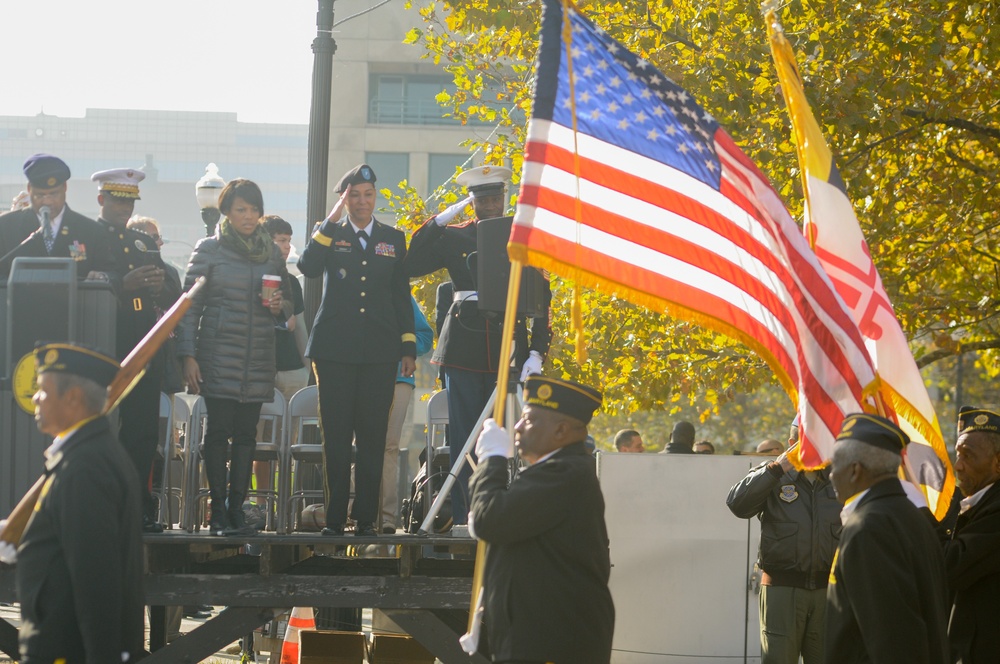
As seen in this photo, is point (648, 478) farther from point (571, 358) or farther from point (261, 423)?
point (571, 358)

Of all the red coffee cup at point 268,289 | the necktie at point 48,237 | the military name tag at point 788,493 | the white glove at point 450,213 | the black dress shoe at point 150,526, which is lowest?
the black dress shoe at point 150,526

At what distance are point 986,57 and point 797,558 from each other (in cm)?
729

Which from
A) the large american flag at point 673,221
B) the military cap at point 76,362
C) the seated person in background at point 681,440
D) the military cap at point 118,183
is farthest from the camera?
the seated person in background at point 681,440

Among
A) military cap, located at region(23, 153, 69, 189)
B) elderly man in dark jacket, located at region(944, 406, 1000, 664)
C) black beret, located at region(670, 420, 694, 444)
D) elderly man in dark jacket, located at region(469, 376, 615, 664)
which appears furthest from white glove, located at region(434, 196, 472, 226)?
black beret, located at region(670, 420, 694, 444)

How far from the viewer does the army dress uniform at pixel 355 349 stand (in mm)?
8805

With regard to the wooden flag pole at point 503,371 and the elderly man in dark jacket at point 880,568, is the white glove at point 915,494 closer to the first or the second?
the elderly man in dark jacket at point 880,568

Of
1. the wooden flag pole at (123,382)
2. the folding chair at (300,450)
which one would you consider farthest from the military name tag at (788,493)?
the wooden flag pole at (123,382)

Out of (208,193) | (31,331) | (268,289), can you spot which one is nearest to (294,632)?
(208,193)

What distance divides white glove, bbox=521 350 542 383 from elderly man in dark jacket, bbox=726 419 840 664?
56.6 inches

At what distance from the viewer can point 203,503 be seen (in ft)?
35.9

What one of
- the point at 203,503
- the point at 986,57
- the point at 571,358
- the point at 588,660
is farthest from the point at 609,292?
the point at 571,358

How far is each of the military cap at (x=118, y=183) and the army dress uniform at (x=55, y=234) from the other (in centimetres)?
24

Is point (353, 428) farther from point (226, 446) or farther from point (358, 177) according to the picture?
point (358, 177)

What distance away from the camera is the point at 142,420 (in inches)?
337
